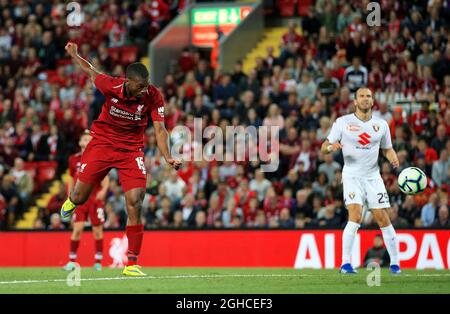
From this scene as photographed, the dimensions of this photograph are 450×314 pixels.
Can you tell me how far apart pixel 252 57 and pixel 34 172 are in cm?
711

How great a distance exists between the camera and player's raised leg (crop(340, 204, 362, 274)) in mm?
14273

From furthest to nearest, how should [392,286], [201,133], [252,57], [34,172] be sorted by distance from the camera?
[252,57] < [34,172] < [201,133] < [392,286]

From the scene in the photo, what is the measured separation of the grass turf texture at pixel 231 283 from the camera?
1170cm

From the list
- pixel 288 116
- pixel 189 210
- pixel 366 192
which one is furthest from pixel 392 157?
pixel 288 116

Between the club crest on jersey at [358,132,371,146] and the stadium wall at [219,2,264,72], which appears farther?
the stadium wall at [219,2,264,72]

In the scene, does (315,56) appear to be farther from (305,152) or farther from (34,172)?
(34,172)

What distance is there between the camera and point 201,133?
999 inches

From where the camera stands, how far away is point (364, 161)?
14.7 m

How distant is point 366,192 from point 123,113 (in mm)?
3685

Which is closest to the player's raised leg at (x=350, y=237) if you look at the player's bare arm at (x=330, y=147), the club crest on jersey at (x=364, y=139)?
the club crest on jersey at (x=364, y=139)

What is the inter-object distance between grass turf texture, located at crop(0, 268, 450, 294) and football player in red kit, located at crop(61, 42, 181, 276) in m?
0.71

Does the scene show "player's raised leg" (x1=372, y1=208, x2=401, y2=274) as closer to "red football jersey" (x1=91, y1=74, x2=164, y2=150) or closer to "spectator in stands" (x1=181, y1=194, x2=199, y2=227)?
"red football jersey" (x1=91, y1=74, x2=164, y2=150)

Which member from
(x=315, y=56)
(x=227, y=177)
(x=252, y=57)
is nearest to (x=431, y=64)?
(x=315, y=56)

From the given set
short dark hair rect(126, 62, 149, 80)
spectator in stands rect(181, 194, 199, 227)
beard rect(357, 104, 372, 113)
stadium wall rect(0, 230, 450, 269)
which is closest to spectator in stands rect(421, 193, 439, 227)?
stadium wall rect(0, 230, 450, 269)
